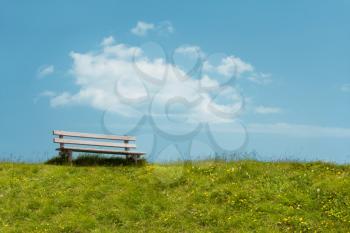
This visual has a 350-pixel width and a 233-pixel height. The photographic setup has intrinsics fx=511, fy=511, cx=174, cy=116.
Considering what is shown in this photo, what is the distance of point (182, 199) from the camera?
58.4 ft

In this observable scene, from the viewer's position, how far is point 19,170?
21.8 meters

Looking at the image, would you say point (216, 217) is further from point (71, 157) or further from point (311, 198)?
point (71, 157)

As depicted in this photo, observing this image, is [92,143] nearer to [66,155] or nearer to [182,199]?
[66,155]

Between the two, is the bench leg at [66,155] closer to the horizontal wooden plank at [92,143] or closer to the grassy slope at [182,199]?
the horizontal wooden plank at [92,143]

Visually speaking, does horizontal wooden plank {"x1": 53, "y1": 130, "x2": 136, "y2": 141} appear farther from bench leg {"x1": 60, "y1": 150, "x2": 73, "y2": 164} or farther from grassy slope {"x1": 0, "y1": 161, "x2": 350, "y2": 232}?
grassy slope {"x1": 0, "y1": 161, "x2": 350, "y2": 232}

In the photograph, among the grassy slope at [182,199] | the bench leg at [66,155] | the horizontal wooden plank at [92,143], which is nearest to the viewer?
the grassy slope at [182,199]

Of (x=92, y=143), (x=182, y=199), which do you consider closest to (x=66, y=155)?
(x=92, y=143)

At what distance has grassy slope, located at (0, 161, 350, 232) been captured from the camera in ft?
53.0

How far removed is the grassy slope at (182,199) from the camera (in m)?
16.2

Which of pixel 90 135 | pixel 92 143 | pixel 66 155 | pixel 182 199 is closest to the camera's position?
pixel 182 199

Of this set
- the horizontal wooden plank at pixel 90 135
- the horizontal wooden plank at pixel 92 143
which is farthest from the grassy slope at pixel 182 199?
the horizontal wooden plank at pixel 90 135

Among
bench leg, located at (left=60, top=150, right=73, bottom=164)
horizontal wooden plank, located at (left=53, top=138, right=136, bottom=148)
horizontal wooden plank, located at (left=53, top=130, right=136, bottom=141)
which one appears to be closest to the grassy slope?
bench leg, located at (left=60, top=150, right=73, bottom=164)

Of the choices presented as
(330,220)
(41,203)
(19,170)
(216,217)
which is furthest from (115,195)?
(330,220)

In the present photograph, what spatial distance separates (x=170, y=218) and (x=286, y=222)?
3675mm
